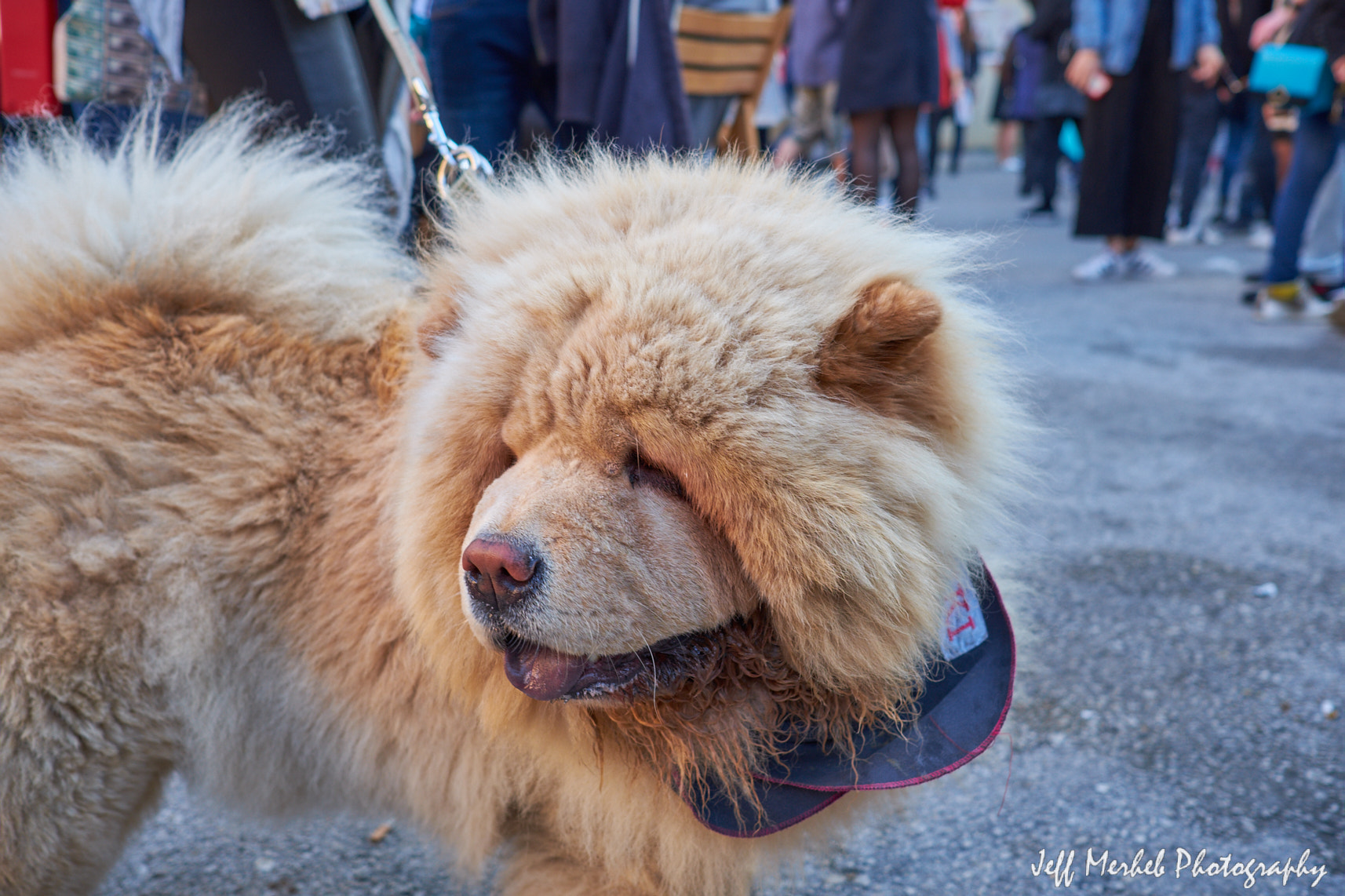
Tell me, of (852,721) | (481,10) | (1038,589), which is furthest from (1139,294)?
(852,721)

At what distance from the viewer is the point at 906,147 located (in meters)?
6.44

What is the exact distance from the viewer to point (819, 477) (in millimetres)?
1481

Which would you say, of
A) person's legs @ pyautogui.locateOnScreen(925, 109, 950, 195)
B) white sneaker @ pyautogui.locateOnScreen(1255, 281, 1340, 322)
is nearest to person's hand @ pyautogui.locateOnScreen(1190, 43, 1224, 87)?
white sneaker @ pyautogui.locateOnScreen(1255, 281, 1340, 322)

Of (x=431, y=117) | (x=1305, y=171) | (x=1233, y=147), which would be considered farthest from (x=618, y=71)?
(x=1233, y=147)

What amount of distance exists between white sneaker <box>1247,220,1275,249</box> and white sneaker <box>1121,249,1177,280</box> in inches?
91.1

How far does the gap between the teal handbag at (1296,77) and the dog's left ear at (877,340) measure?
6.32 meters

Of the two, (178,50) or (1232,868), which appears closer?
(1232,868)

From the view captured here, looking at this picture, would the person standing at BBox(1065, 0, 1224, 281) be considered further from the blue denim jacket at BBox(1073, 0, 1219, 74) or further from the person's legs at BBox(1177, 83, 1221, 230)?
the person's legs at BBox(1177, 83, 1221, 230)

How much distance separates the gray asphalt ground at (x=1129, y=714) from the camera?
2232 millimetres

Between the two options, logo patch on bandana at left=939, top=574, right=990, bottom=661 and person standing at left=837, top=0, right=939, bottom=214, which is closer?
logo patch on bandana at left=939, top=574, right=990, bottom=661

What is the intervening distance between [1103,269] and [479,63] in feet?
23.5

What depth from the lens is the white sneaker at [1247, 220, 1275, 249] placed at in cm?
1080

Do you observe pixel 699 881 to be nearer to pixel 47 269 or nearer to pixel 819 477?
pixel 819 477

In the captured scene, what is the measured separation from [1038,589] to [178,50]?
11.0ft
